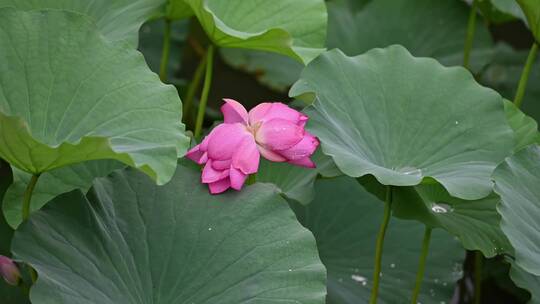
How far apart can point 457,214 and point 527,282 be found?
0.45 ft

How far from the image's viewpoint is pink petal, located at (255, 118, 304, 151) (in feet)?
4.47

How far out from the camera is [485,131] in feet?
4.92

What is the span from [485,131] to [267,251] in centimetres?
40

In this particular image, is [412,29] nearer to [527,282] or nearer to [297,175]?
[297,175]

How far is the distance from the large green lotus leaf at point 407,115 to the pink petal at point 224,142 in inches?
4.1

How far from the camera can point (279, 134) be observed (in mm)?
1366

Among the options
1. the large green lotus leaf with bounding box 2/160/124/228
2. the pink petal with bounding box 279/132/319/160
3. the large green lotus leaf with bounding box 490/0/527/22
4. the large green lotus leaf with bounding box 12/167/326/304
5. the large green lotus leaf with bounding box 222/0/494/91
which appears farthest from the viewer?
the large green lotus leaf with bounding box 222/0/494/91

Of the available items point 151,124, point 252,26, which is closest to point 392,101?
point 252,26

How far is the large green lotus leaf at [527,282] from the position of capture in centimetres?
146

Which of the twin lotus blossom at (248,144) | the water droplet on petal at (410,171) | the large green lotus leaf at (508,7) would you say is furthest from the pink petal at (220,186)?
the large green lotus leaf at (508,7)

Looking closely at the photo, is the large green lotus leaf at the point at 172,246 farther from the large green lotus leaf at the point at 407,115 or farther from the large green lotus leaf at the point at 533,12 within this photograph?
the large green lotus leaf at the point at 533,12

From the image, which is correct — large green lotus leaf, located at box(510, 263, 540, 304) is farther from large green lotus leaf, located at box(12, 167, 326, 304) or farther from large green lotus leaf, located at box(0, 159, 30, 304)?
large green lotus leaf, located at box(0, 159, 30, 304)

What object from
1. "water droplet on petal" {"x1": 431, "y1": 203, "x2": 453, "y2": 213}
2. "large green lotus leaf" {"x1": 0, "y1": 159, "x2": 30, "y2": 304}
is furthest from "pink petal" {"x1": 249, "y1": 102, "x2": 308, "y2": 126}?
"large green lotus leaf" {"x1": 0, "y1": 159, "x2": 30, "y2": 304}

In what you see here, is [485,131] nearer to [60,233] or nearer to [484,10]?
[60,233]
